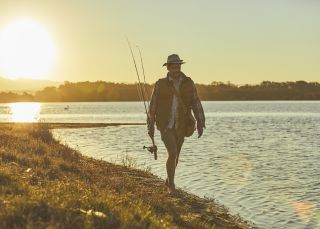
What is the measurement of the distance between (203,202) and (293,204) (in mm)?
2886

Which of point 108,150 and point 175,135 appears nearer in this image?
point 175,135

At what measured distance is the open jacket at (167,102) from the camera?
10.5 meters

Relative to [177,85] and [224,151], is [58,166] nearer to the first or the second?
[177,85]

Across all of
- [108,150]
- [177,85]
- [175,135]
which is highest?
[177,85]

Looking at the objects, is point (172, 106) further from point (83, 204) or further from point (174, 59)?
point (83, 204)

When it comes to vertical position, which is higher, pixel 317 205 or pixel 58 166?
pixel 58 166

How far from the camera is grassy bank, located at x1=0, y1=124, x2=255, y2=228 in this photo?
255 inches

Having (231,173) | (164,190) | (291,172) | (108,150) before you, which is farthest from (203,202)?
(108,150)

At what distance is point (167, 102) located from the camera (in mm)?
10477

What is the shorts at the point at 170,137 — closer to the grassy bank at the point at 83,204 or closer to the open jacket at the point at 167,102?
the open jacket at the point at 167,102

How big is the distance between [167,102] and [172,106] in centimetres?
13

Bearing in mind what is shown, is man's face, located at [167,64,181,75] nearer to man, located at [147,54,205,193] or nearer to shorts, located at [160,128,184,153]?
man, located at [147,54,205,193]

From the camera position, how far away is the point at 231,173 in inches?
764

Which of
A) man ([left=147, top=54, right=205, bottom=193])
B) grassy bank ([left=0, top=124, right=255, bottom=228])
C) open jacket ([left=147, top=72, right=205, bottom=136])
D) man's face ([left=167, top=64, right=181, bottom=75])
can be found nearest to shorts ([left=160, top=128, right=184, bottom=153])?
man ([left=147, top=54, right=205, bottom=193])
